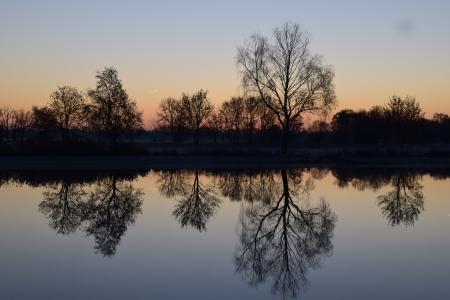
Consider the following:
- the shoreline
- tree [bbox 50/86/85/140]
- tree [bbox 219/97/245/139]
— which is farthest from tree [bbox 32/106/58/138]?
tree [bbox 219/97/245/139]

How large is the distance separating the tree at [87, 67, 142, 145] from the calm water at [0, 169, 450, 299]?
33.2 metres

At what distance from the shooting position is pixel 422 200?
73.2 ft

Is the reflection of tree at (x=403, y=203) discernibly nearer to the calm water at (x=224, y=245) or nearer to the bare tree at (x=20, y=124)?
the calm water at (x=224, y=245)

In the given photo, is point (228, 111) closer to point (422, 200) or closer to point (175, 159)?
point (175, 159)

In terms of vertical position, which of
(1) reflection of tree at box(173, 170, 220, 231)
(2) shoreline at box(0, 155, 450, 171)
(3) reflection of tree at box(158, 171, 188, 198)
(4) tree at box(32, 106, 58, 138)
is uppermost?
(4) tree at box(32, 106, 58, 138)

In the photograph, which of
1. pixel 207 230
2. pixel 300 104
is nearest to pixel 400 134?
pixel 300 104

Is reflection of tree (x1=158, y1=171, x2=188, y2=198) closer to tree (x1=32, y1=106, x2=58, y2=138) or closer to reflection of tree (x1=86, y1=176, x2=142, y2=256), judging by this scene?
reflection of tree (x1=86, y1=176, x2=142, y2=256)

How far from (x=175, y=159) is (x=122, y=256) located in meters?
36.9

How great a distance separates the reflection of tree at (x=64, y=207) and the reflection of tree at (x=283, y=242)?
18.1 feet

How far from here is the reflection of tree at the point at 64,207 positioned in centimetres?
1616

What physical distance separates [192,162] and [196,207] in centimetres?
2764

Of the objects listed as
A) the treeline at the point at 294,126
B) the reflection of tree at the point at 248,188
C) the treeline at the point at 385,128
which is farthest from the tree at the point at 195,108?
the reflection of tree at the point at 248,188

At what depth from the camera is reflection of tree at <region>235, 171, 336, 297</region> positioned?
1014 cm

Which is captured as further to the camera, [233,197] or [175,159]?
[175,159]
